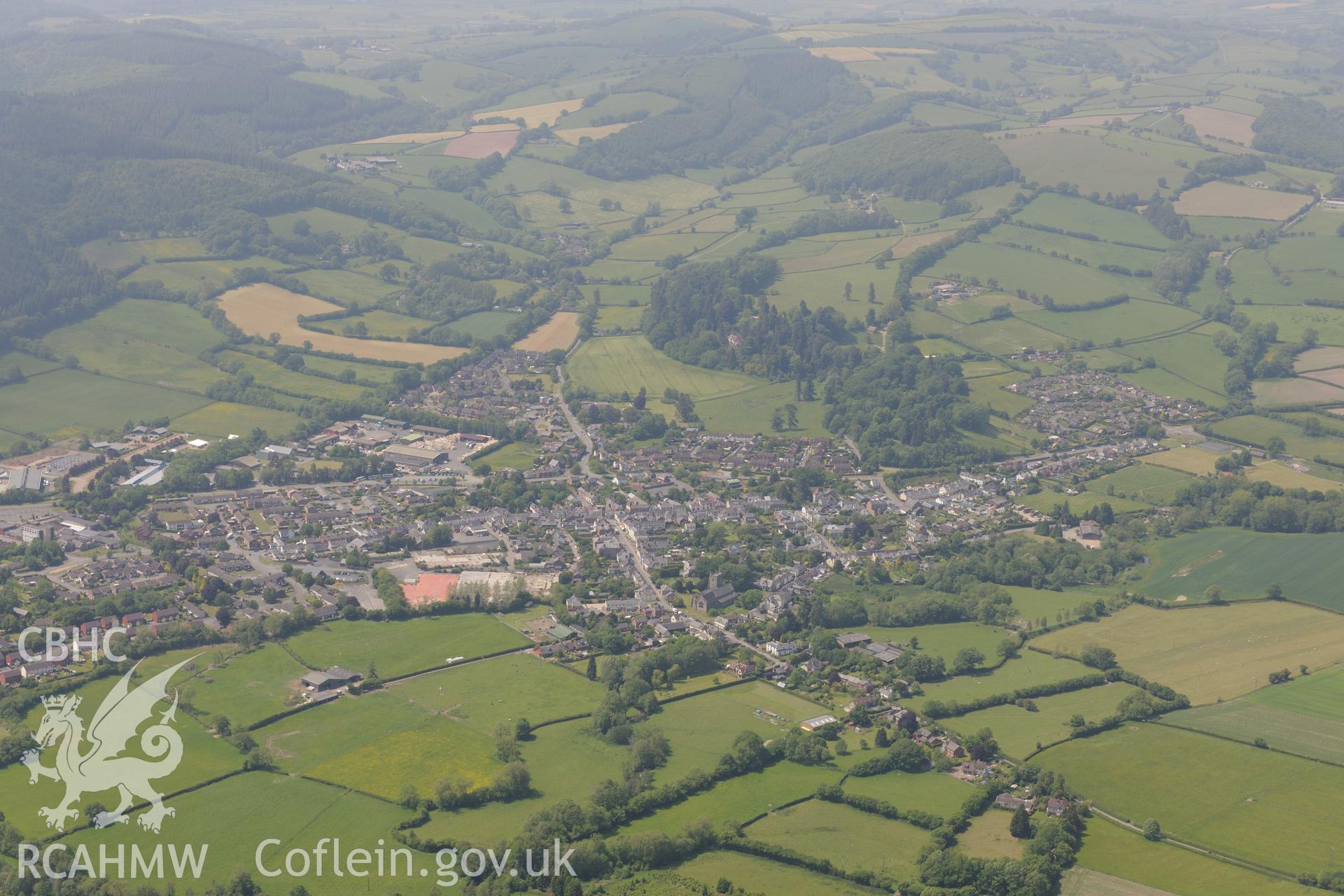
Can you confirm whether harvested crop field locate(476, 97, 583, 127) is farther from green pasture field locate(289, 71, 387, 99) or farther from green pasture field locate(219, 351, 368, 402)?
green pasture field locate(219, 351, 368, 402)

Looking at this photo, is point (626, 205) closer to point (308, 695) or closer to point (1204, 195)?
point (1204, 195)

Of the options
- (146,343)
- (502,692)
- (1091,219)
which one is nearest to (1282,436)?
(1091,219)

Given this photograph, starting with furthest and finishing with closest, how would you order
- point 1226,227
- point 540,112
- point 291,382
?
1. point 540,112
2. point 1226,227
3. point 291,382

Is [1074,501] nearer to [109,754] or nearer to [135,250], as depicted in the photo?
[109,754]

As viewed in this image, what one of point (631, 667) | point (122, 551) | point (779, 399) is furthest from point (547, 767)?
point (779, 399)

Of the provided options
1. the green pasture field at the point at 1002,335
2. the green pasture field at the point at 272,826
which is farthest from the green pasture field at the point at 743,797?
the green pasture field at the point at 1002,335

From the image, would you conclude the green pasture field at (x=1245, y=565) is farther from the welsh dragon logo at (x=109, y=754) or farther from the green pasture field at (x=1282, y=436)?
the welsh dragon logo at (x=109, y=754)
